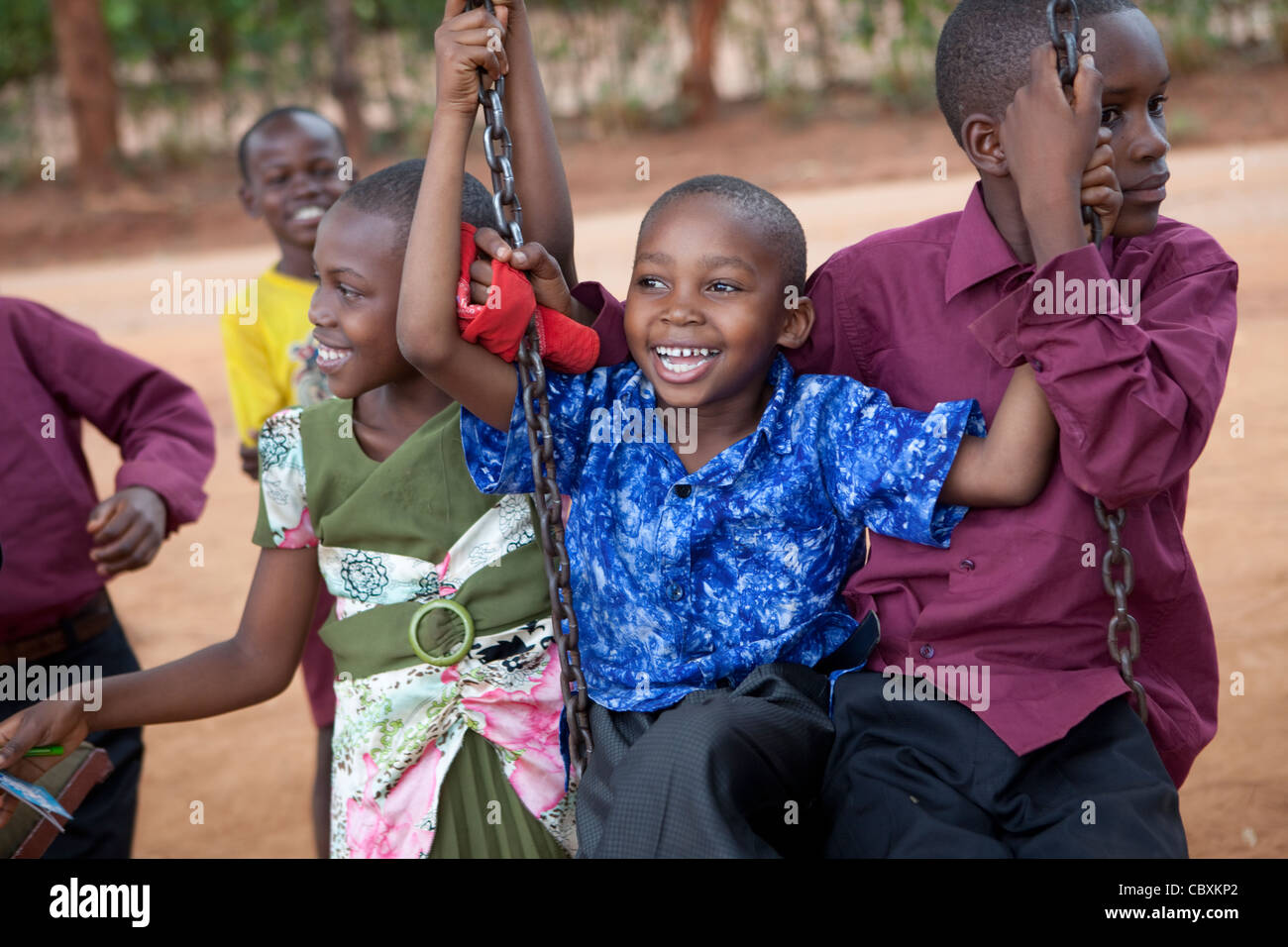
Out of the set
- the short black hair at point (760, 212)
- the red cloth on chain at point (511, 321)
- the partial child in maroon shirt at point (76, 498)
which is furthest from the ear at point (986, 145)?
the partial child in maroon shirt at point (76, 498)

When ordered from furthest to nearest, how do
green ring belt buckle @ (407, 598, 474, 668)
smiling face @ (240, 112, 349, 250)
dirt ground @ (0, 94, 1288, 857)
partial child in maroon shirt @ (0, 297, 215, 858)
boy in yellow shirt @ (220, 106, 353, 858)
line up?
dirt ground @ (0, 94, 1288, 857), smiling face @ (240, 112, 349, 250), boy in yellow shirt @ (220, 106, 353, 858), partial child in maroon shirt @ (0, 297, 215, 858), green ring belt buckle @ (407, 598, 474, 668)

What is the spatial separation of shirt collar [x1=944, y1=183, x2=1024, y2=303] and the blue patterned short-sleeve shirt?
239mm

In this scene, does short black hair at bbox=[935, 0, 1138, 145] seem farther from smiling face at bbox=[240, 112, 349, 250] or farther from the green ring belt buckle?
smiling face at bbox=[240, 112, 349, 250]

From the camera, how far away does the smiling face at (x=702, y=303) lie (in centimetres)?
230

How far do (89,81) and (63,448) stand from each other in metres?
17.3

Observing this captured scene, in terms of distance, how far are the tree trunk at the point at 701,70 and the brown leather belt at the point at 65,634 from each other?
58.4 feet

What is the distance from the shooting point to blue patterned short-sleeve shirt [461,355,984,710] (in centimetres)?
227

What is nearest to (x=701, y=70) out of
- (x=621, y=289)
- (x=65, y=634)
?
(x=621, y=289)

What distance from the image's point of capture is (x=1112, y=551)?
81.1 inches

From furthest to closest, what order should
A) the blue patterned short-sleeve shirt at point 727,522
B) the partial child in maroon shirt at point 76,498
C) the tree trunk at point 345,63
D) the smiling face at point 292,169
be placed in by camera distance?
the tree trunk at point 345,63, the smiling face at point 292,169, the partial child in maroon shirt at point 76,498, the blue patterned short-sleeve shirt at point 727,522

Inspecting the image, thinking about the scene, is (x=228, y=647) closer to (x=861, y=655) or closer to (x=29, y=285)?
(x=861, y=655)

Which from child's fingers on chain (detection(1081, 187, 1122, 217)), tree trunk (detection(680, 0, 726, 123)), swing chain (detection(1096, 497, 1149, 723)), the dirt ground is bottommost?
the dirt ground

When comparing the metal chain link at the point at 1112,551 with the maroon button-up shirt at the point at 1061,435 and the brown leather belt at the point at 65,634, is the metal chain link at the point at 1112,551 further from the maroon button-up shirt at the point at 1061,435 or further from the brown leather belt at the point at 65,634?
the brown leather belt at the point at 65,634

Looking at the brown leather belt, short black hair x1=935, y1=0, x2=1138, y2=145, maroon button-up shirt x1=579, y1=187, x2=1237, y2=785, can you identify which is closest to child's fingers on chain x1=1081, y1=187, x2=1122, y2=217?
maroon button-up shirt x1=579, y1=187, x2=1237, y2=785
